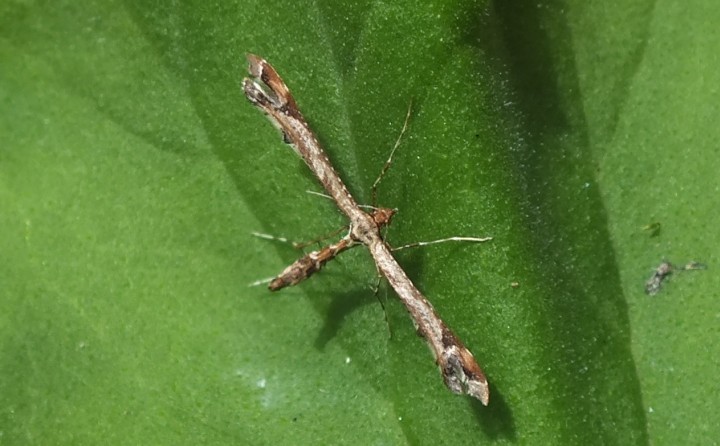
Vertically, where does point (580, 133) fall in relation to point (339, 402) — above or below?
above

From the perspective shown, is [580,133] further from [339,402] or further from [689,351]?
[339,402]

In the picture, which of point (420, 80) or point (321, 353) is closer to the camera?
point (420, 80)

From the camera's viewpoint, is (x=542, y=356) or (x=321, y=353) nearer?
(x=542, y=356)

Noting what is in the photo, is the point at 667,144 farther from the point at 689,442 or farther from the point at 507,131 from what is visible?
the point at 689,442

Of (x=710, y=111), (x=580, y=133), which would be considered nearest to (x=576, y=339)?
(x=580, y=133)

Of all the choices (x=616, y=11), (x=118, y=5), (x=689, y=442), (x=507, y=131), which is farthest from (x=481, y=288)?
(x=118, y=5)

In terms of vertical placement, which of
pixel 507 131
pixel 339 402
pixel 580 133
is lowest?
pixel 339 402

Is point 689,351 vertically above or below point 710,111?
below
